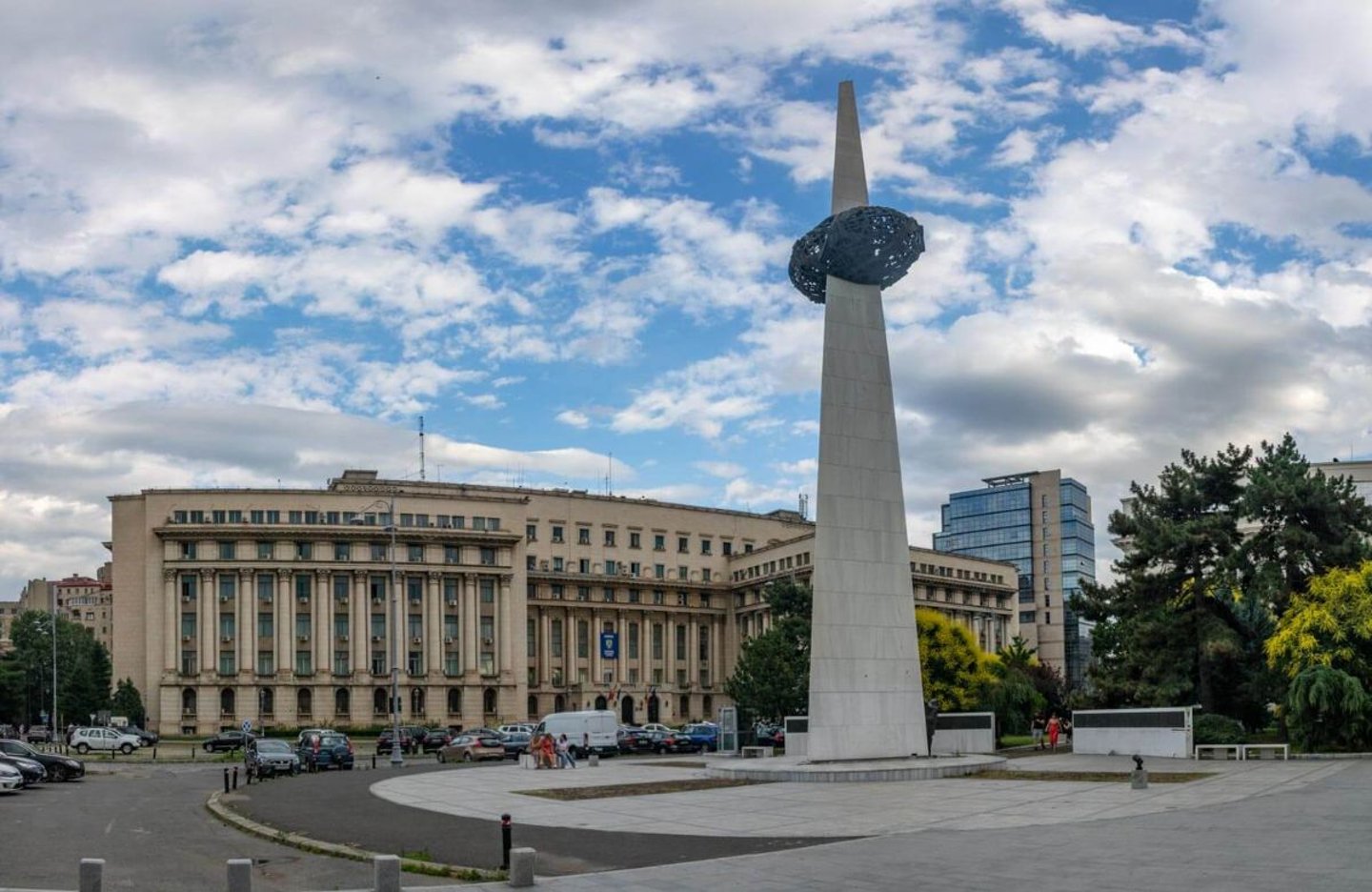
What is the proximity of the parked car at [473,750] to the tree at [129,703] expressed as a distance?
168 feet

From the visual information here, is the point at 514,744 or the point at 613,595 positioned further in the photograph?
the point at 613,595

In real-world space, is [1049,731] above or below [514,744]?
above

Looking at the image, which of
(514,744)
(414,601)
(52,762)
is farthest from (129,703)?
(52,762)

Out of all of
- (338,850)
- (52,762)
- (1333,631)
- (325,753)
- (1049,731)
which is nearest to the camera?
(338,850)

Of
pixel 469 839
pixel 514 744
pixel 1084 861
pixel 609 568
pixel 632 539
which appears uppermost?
pixel 632 539

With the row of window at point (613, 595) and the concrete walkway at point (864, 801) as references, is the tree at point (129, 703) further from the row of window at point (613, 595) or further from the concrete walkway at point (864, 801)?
the concrete walkway at point (864, 801)

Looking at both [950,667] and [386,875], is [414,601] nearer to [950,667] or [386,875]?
[950,667]

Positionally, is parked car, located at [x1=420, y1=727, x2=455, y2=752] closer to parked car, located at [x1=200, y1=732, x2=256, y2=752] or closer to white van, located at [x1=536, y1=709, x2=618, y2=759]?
parked car, located at [x1=200, y1=732, x2=256, y2=752]

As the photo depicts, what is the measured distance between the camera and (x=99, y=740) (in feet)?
256

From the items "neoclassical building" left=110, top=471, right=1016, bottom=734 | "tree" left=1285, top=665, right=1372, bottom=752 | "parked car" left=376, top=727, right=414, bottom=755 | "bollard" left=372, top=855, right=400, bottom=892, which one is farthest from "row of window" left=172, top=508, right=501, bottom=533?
"bollard" left=372, top=855, right=400, bottom=892

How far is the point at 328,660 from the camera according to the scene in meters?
114

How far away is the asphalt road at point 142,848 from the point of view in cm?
2133

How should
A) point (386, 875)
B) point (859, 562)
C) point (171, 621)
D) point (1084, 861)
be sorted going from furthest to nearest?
point (171, 621), point (859, 562), point (1084, 861), point (386, 875)

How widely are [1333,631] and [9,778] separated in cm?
4281
